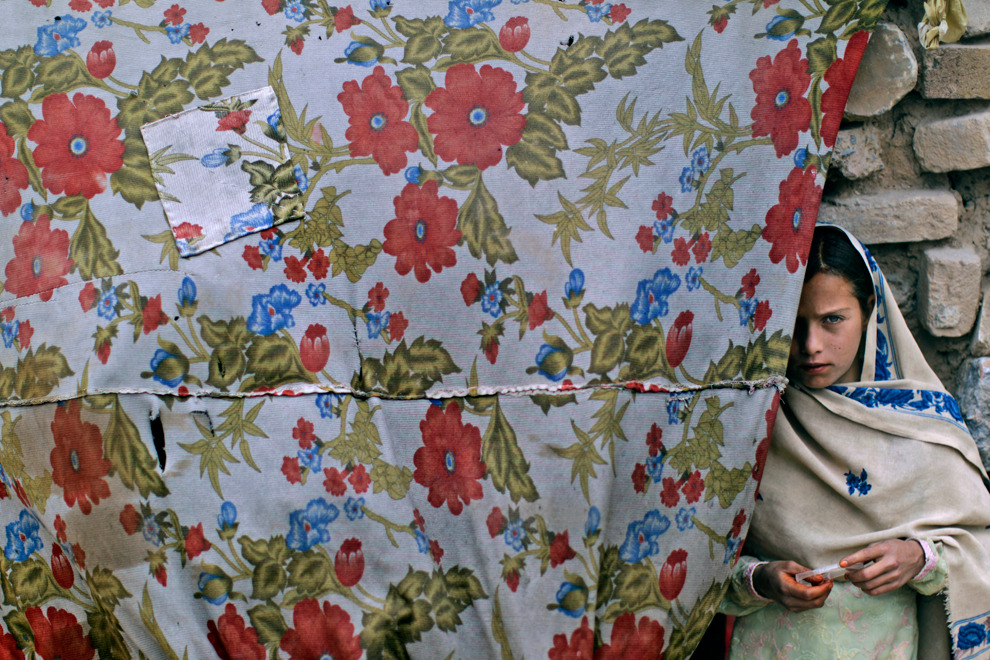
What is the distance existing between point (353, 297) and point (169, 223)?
0.32 m

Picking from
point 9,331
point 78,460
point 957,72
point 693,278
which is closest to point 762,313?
point 693,278

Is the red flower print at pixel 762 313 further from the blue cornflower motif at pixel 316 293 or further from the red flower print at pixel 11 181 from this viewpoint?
the red flower print at pixel 11 181

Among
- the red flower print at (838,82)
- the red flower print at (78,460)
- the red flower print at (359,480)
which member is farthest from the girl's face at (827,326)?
the red flower print at (78,460)

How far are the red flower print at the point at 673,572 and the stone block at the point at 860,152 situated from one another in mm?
843

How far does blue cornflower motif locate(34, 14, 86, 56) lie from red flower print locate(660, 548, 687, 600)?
4.29 feet

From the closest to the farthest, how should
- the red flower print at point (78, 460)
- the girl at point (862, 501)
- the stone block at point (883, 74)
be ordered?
1. the red flower print at point (78, 460)
2. the girl at point (862, 501)
3. the stone block at point (883, 74)

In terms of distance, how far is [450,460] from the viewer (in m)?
1.26

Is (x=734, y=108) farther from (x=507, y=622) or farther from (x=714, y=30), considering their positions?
(x=507, y=622)

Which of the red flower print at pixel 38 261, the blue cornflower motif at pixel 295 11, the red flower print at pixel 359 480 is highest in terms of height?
the blue cornflower motif at pixel 295 11

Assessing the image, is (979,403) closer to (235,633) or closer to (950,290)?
(950,290)

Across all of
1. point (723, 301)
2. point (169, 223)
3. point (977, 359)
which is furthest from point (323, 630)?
point (977, 359)

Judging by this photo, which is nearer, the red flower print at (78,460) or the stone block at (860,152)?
the red flower print at (78,460)

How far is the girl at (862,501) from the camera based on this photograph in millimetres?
1346

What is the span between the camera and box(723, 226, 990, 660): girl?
1.35 meters
